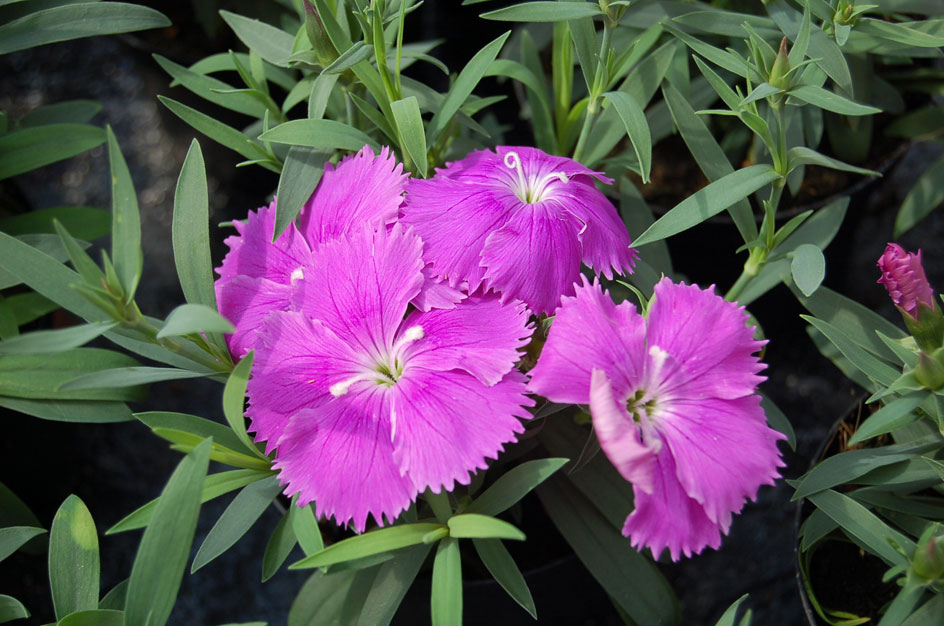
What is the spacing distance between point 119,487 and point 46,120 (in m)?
0.56

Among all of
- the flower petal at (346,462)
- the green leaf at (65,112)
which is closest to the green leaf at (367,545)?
the flower petal at (346,462)

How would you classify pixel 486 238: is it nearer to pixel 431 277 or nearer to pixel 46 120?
pixel 431 277

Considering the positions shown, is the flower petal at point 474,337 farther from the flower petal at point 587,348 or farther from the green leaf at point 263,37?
the green leaf at point 263,37

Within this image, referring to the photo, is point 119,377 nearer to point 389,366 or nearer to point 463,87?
point 389,366

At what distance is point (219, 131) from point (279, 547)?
39cm

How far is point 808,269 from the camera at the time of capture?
0.70 meters

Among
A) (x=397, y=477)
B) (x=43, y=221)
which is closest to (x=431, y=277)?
(x=397, y=477)


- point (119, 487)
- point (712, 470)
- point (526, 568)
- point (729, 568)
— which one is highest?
point (712, 470)

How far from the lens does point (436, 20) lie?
1.63 m

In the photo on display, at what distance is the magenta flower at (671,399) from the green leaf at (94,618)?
0.38m

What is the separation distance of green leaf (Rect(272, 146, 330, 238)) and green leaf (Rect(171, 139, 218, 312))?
6cm

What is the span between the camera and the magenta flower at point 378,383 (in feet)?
1.96

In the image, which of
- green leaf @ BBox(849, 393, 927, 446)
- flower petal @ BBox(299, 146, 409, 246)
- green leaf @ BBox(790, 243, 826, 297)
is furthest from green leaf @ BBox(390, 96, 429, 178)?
green leaf @ BBox(849, 393, 927, 446)

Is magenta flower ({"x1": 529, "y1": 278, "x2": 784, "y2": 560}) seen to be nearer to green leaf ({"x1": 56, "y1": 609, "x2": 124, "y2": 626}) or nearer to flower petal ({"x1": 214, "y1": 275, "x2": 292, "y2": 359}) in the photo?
flower petal ({"x1": 214, "y1": 275, "x2": 292, "y2": 359})
